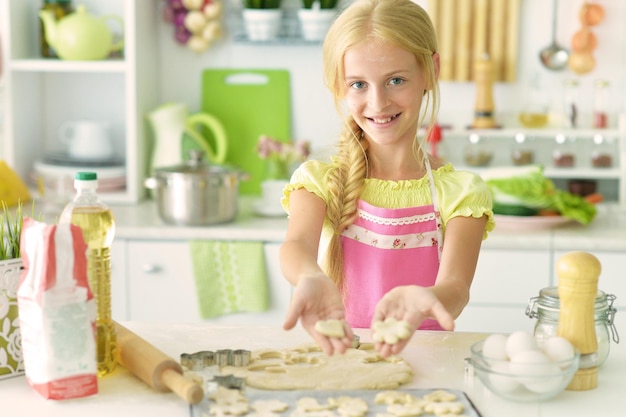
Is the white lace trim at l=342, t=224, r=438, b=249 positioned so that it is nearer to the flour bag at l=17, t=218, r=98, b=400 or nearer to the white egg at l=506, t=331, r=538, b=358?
the white egg at l=506, t=331, r=538, b=358

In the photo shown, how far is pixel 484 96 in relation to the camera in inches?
119

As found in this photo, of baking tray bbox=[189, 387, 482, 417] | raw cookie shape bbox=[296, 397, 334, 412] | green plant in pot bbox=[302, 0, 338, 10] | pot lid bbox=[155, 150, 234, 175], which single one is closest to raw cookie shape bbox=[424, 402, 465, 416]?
baking tray bbox=[189, 387, 482, 417]

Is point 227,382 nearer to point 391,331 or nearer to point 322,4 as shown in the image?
point 391,331

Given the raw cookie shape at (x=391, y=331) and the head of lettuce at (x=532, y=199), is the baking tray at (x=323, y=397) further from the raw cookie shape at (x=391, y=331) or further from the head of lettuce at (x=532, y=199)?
the head of lettuce at (x=532, y=199)

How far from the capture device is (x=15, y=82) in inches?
120

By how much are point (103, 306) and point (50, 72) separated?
2.15 meters

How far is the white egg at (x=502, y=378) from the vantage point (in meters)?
1.19

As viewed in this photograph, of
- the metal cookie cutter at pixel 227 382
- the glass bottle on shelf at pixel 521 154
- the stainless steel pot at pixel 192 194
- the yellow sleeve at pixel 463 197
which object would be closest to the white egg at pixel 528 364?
the metal cookie cutter at pixel 227 382

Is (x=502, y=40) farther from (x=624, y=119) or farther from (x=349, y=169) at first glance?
(x=349, y=169)

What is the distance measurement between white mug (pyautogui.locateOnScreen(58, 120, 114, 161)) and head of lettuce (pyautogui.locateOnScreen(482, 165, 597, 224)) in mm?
1253

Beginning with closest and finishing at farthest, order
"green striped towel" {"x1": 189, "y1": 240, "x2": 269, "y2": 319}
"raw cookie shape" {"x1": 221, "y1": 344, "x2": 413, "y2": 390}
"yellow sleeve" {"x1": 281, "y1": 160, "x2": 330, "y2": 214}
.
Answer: "raw cookie shape" {"x1": 221, "y1": 344, "x2": 413, "y2": 390}, "yellow sleeve" {"x1": 281, "y1": 160, "x2": 330, "y2": 214}, "green striped towel" {"x1": 189, "y1": 240, "x2": 269, "y2": 319}

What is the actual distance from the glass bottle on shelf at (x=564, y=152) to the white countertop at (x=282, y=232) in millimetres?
199

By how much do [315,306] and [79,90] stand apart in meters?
2.22

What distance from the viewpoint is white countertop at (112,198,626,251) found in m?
2.55
